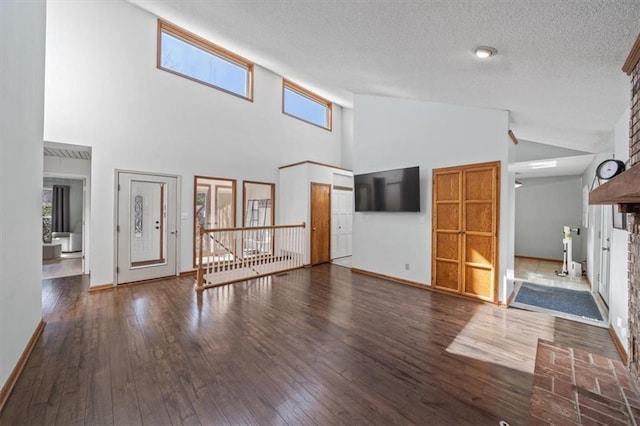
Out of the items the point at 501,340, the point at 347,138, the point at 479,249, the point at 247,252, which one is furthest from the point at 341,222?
the point at 501,340

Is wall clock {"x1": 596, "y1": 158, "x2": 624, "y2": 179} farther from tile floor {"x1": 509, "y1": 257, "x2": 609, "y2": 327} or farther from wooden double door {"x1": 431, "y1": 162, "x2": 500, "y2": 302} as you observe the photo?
tile floor {"x1": 509, "y1": 257, "x2": 609, "y2": 327}

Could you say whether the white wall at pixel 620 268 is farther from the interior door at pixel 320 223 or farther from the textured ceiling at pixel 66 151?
the textured ceiling at pixel 66 151

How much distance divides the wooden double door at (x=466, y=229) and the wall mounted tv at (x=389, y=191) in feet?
1.16

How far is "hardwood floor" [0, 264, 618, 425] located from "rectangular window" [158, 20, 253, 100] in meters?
4.64

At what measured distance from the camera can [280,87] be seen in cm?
731

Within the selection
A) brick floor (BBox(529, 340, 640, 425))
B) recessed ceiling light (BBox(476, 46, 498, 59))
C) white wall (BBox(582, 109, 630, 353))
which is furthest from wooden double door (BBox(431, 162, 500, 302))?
recessed ceiling light (BBox(476, 46, 498, 59))

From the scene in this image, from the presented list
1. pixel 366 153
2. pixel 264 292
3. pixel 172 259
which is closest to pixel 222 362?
pixel 264 292

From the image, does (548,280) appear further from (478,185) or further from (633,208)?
(633,208)

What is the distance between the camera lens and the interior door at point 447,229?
440 centimetres

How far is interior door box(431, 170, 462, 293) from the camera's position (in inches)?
173

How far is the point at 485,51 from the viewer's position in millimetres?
2211

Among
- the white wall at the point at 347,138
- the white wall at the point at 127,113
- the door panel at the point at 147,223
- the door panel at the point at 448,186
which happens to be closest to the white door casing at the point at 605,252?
the door panel at the point at 448,186

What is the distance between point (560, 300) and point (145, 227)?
7.31 m

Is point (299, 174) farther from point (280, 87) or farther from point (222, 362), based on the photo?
point (222, 362)
